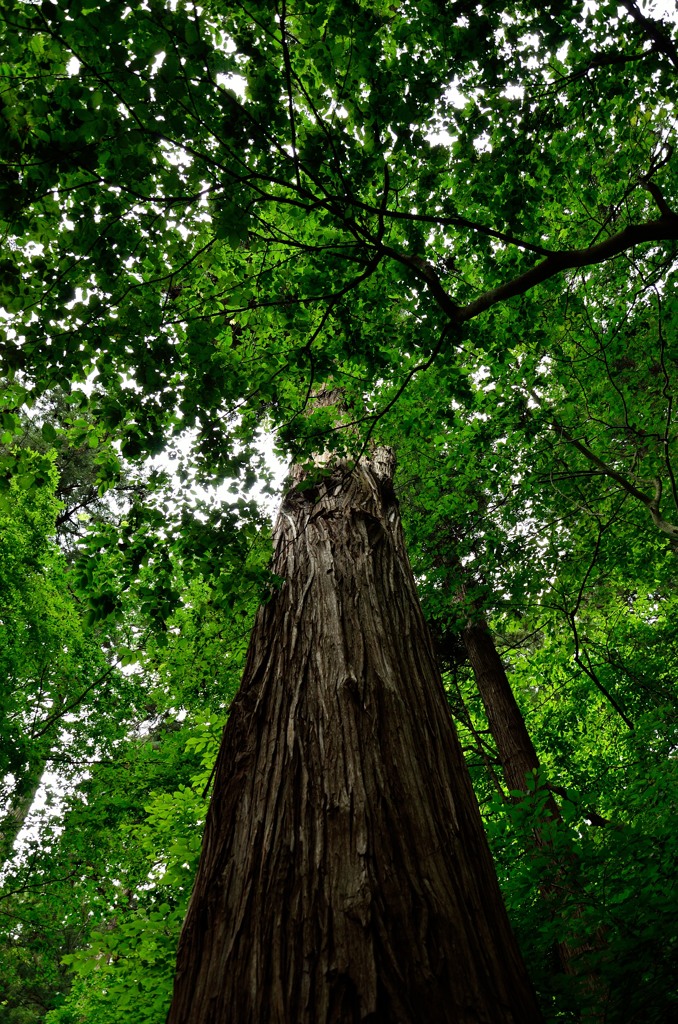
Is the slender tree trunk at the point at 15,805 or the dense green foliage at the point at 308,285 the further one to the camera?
the slender tree trunk at the point at 15,805

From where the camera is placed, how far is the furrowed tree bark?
154 centimetres

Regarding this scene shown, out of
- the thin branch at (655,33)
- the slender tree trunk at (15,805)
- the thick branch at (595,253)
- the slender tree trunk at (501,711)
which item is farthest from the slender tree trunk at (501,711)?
the slender tree trunk at (15,805)

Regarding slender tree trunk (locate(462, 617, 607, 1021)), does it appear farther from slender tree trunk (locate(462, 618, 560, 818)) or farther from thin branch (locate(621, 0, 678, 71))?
thin branch (locate(621, 0, 678, 71))

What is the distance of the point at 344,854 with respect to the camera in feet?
5.94

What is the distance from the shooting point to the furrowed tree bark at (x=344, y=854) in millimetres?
1538

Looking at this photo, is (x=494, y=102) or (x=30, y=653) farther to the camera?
(x=30, y=653)

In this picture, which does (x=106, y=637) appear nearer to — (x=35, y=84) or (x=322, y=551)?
(x=322, y=551)

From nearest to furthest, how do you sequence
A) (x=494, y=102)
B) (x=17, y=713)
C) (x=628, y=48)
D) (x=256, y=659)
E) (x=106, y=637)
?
(x=256, y=659), (x=494, y=102), (x=628, y=48), (x=17, y=713), (x=106, y=637)

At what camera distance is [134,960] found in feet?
11.6

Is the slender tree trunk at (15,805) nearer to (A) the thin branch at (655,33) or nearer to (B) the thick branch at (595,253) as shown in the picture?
(B) the thick branch at (595,253)

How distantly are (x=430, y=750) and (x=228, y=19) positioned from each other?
138 inches

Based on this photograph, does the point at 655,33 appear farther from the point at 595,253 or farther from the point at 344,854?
the point at 344,854

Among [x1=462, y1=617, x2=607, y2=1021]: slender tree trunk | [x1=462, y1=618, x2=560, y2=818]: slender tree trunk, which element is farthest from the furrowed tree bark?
[x1=462, y1=618, x2=560, y2=818]: slender tree trunk

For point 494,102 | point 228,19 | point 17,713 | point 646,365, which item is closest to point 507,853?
point 494,102
